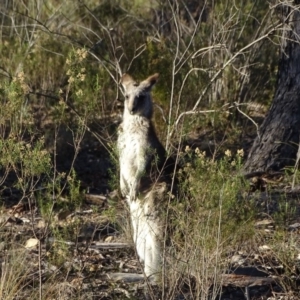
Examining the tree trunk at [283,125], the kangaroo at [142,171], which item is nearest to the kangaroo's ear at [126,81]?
the kangaroo at [142,171]

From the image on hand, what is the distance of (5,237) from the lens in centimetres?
722

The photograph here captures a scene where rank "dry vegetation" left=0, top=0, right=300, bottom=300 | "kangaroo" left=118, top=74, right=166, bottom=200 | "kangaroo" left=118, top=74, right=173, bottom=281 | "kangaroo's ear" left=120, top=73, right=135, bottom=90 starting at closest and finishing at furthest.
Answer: "dry vegetation" left=0, top=0, right=300, bottom=300 → "kangaroo" left=118, top=74, right=173, bottom=281 → "kangaroo" left=118, top=74, right=166, bottom=200 → "kangaroo's ear" left=120, top=73, right=135, bottom=90

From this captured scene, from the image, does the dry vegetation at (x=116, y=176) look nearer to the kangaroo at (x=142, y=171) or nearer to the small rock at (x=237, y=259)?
the small rock at (x=237, y=259)

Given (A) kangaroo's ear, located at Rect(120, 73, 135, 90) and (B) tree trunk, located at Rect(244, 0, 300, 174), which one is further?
(B) tree trunk, located at Rect(244, 0, 300, 174)

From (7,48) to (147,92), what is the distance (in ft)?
14.6

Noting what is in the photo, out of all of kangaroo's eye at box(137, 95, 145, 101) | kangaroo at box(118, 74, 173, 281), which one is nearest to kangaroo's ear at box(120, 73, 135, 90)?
kangaroo at box(118, 74, 173, 281)

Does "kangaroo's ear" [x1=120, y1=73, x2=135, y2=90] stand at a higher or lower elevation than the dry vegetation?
higher

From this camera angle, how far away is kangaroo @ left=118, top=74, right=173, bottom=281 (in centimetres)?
702

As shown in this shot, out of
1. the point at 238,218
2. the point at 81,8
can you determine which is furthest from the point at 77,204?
the point at 81,8

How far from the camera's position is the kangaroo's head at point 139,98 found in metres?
7.89

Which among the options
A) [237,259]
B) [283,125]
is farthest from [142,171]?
[283,125]

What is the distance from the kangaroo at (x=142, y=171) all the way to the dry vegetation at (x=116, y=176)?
0.15 metres

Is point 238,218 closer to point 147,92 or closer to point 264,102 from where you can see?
point 147,92

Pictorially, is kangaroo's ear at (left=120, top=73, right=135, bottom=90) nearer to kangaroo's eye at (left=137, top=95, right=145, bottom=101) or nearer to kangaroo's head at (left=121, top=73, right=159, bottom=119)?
kangaroo's head at (left=121, top=73, right=159, bottom=119)
